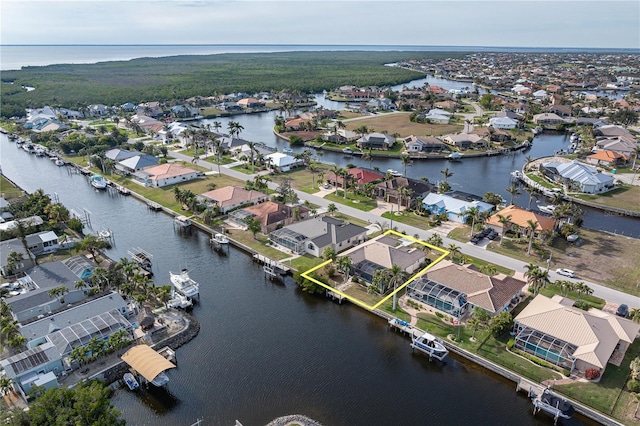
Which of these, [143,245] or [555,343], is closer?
[555,343]

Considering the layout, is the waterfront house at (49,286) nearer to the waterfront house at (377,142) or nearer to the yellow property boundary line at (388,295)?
the yellow property boundary line at (388,295)

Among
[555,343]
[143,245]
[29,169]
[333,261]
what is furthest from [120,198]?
[555,343]

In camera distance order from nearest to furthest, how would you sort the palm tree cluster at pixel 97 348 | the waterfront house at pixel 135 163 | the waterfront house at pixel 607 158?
the palm tree cluster at pixel 97 348
the waterfront house at pixel 135 163
the waterfront house at pixel 607 158

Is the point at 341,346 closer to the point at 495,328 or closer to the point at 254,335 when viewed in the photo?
the point at 254,335

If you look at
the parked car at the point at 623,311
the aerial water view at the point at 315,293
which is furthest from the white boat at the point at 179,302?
the parked car at the point at 623,311

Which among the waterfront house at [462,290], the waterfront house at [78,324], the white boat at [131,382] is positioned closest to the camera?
the white boat at [131,382]

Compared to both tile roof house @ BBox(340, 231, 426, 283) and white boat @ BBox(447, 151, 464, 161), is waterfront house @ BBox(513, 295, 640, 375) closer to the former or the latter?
tile roof house @ BBox(340, 231, 426, 283)

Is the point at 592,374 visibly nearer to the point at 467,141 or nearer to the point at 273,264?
the point at 273,264

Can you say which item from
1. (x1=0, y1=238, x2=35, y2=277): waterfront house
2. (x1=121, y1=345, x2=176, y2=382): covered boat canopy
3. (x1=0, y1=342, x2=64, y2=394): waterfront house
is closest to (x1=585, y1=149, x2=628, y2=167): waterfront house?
(x1=121, y1=345, x2=176, y2=382): covered boat canopy
